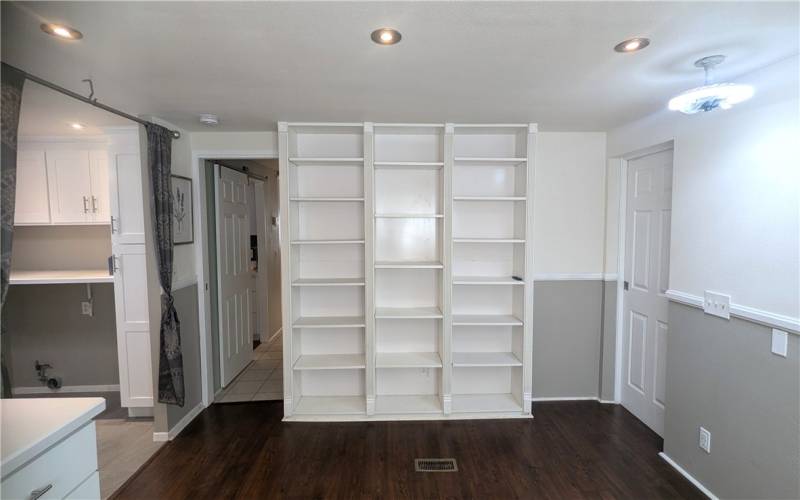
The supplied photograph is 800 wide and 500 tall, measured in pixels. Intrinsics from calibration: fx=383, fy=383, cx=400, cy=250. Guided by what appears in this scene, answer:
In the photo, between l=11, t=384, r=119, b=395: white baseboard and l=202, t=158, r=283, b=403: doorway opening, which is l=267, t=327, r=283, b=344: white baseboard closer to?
l=202, t=158, r=283, b=403: doorway opening

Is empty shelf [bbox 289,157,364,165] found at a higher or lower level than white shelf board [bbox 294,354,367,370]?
higher

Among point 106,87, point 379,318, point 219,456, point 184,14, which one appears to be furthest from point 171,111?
point 219,456

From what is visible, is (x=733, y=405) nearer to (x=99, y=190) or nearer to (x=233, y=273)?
(x=233, y=273)

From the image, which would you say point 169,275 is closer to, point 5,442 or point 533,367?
point 5,442

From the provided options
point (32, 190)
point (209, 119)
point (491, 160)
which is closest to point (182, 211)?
point (209, 119)

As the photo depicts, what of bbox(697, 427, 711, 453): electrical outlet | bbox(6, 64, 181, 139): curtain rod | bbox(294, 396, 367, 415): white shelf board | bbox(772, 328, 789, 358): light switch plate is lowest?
bbox(294, 396, 367, 415): white shelf board

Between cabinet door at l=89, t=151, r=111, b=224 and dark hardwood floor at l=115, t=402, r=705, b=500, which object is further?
cabinet door at l=89, t=151, r=111, b=224

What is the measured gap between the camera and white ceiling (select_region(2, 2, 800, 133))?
1.39 meters

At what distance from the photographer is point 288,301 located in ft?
9.99

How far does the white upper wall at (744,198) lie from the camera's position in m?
1.80

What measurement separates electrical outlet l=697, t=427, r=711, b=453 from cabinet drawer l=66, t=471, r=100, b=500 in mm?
2995

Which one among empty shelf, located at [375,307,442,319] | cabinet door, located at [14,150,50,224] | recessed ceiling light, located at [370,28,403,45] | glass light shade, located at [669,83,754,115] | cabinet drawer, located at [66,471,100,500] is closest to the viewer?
cabinet drawer, located at [66,471,100,500]

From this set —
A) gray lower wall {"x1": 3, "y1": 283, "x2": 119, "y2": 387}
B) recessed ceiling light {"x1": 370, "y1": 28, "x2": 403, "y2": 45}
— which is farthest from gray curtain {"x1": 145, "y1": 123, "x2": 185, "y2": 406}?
recessed ceiling light {"x1": 370, "y1": 28, "x2": 403, "y2": 45}

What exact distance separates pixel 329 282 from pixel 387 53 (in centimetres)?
182
